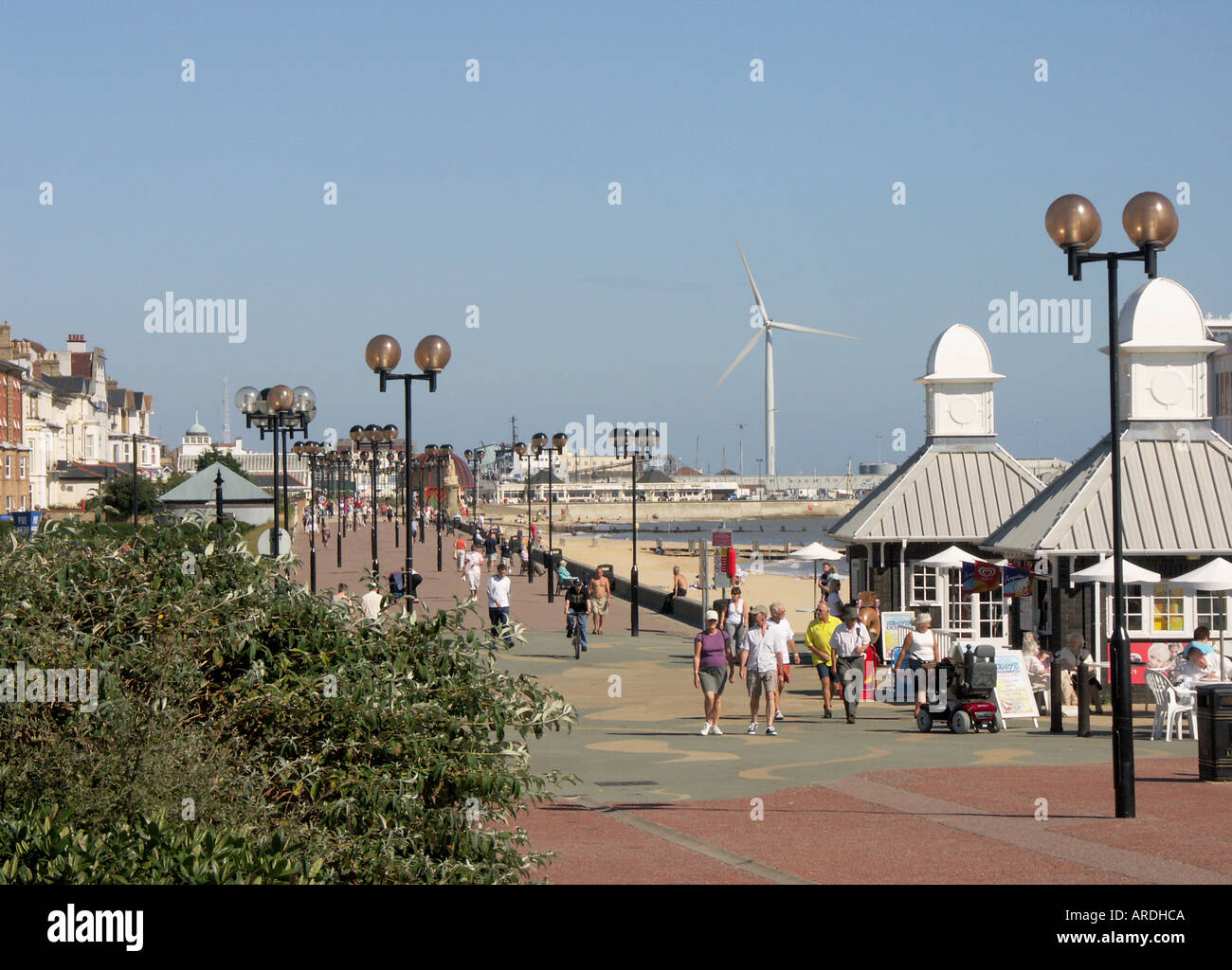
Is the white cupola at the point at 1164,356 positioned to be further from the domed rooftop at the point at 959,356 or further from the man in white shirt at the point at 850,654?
the man in white shirt at the point at 850,654

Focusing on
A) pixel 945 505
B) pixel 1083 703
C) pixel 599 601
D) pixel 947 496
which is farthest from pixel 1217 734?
pixel 599 601

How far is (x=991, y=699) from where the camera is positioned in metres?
18.7

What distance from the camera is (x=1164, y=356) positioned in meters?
24.8

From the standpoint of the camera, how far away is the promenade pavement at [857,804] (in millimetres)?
9969

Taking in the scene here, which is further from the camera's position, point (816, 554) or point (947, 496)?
point (816, 554)

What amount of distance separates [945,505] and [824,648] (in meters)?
10.7

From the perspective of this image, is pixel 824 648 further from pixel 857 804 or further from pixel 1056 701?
pixel 857 804

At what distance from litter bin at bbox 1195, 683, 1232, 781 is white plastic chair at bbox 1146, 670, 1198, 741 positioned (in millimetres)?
3610

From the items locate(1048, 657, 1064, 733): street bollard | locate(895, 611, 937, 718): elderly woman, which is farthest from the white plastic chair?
locate(895, 611, 937, 718): elderly woman

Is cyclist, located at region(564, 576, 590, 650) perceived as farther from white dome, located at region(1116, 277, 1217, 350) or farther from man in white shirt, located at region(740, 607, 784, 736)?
white dome, located at region(1116, 277, 1217, 350)

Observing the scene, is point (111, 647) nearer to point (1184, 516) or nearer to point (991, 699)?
point (991, 699)

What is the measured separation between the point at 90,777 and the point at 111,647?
1160mm

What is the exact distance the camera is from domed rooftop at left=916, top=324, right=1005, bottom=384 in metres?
31.8
